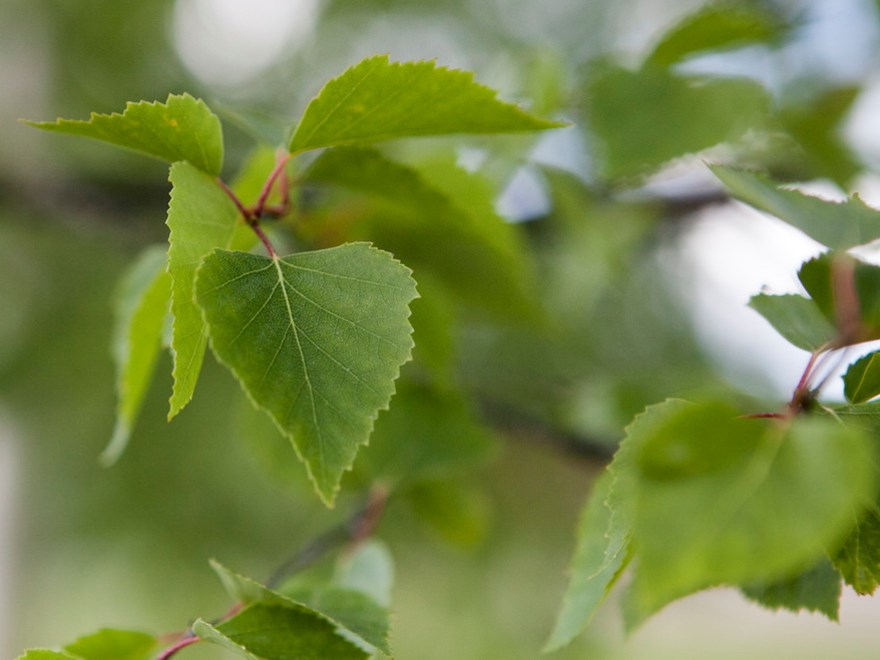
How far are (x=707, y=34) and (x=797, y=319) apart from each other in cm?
28

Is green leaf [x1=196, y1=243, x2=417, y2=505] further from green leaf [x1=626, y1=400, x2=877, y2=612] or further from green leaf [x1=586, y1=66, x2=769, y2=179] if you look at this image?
green leaf [x1=586, y1=66, x2=769, y2=179]

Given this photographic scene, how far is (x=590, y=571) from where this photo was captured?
1.08ft

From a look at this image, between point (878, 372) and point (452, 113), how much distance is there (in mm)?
190

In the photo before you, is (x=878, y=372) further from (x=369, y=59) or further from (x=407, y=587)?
(x=407, y=587)

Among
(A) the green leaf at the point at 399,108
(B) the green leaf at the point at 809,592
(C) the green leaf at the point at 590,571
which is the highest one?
(A) the green leaf at the point at 399,108

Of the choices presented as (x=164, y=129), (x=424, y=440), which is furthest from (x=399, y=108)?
(x=424, y=440)

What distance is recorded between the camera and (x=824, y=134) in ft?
2.06

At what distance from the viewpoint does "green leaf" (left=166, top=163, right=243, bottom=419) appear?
27 centimetres

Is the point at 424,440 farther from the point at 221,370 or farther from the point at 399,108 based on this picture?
the point at 221,370

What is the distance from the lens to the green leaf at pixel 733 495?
0.60 feet

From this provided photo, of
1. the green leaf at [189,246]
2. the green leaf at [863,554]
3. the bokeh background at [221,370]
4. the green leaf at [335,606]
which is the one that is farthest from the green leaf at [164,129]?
the bokeh background at [221,370]

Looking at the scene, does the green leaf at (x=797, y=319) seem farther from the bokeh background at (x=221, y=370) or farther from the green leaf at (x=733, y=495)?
the bokeh background at (x=221, y=370)

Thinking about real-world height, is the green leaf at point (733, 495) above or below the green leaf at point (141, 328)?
below

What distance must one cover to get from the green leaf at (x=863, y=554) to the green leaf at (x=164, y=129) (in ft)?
0.92
